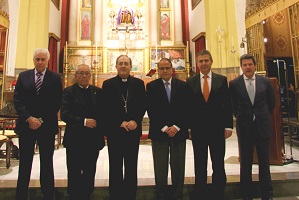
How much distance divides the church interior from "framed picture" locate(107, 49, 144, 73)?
0.14 feet

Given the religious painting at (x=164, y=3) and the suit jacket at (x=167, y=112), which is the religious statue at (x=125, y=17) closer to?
the religious painting at (x=164, y=3)

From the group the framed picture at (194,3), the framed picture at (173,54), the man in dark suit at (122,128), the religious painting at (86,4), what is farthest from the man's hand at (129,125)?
the religious painting at (86,4)

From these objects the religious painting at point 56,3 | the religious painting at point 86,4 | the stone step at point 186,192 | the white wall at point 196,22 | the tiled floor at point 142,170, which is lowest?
the stone step at point 186,192

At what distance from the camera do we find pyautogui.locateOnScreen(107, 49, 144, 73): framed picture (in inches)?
383

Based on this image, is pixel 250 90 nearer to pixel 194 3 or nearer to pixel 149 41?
pixel 194 3

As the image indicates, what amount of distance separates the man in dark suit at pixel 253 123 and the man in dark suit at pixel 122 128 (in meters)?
1.02

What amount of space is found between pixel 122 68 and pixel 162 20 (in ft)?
28.6

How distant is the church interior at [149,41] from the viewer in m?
4.55

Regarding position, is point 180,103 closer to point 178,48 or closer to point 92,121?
point 92,121

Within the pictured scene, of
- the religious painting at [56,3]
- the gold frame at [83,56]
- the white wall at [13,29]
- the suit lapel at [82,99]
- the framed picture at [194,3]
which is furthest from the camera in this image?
the gold frame at [83,56]

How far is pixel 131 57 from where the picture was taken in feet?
32.2

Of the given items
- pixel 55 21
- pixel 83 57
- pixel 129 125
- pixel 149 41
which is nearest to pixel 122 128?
pixel 129 125

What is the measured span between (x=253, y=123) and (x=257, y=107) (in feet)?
0.54

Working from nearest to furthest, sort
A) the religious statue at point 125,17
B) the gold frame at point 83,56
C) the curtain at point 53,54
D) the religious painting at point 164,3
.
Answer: the curtain at point 53,54
the gold frame at point 83,56
the religious statue at point 125,17
the religious painting at point 164,3
